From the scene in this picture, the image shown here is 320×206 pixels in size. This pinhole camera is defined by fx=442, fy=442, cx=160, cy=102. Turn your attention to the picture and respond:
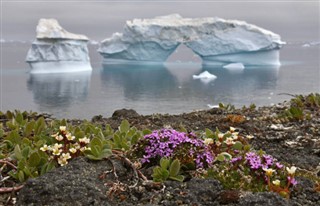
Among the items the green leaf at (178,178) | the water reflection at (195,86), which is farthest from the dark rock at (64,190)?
the water reflection at (195,86)

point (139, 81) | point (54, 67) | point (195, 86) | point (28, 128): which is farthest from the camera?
point (139, 81)

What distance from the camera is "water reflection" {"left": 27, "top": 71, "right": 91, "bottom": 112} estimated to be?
38.7 meters

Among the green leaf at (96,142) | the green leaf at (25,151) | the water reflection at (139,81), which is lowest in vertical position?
the water reflection at (139,81)

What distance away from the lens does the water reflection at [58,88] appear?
3872cm

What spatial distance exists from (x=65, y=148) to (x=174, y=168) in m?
1.10

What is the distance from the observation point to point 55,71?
187ft

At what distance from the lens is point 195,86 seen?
5322cm

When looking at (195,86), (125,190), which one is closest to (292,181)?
(125,190)

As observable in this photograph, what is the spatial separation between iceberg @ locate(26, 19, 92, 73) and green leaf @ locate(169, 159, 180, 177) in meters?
48.9

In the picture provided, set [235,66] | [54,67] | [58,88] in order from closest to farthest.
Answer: [58,88] → [54,67] → [235,66]

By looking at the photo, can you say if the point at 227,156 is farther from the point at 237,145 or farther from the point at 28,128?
the point at 28,128

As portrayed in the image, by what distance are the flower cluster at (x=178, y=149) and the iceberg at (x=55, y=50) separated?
48.5m

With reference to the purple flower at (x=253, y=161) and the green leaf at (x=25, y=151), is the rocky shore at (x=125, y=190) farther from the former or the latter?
the green leaf at (x=25, y=151)

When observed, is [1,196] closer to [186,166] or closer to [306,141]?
[186,166]
